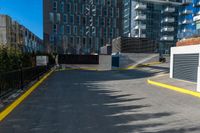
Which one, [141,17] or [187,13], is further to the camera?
[141,17]

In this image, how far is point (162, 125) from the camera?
18.8 feet

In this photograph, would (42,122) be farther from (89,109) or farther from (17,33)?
(17,33)

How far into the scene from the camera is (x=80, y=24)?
3113 inches

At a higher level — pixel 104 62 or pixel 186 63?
pixel 186 63

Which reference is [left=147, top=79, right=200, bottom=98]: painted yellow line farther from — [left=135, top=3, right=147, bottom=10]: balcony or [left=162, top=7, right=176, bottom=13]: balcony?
[left=162, top=7, right=176, bottom=13]: balcony

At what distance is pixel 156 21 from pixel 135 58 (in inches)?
1214

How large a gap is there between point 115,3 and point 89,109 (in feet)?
268

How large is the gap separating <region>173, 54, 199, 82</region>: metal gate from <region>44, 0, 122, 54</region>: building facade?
5677 cm

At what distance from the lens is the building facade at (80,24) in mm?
74375

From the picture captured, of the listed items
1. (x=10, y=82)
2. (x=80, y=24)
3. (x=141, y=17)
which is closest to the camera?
(x=10, y=82)

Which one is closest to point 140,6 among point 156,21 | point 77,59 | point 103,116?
point 156,21

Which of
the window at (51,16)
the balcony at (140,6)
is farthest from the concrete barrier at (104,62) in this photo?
the window at (51,16)

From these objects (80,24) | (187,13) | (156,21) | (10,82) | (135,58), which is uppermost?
(187,13)

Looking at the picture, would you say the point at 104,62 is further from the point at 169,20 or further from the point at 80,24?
the point at 80,24
